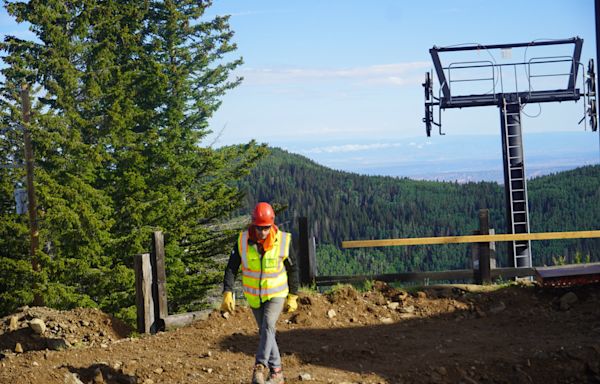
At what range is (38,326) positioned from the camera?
1611 cm

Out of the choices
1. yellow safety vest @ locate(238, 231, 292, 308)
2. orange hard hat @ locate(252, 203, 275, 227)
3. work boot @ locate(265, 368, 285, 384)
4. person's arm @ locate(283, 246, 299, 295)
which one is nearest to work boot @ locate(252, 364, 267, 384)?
work boot @ locate(265, 368, 285, 384)

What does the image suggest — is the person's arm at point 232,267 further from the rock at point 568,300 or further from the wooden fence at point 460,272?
the rock at point 568,300

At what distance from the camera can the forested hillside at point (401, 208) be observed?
425ft

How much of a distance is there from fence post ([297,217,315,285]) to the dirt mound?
341 centimetres

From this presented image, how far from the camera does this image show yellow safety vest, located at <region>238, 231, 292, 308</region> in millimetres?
9844

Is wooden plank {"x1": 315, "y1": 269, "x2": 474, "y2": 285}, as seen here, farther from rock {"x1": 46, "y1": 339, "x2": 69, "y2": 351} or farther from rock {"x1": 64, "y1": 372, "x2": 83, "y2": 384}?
rock {"x1": 64, "y1": 372, "x2": 83, "y2": 384}

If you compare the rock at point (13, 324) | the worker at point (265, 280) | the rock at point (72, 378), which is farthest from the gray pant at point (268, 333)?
the rock at point (13, 324)

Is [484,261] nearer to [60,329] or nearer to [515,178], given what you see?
[60,329]

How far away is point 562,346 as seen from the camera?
12.2m

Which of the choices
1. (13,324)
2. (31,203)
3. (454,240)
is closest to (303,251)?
(454,240)

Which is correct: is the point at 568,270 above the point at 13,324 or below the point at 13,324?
above

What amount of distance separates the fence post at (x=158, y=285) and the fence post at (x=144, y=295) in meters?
0.10

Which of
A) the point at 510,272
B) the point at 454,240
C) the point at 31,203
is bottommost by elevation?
the point at 510,272

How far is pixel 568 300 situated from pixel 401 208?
508 ft
